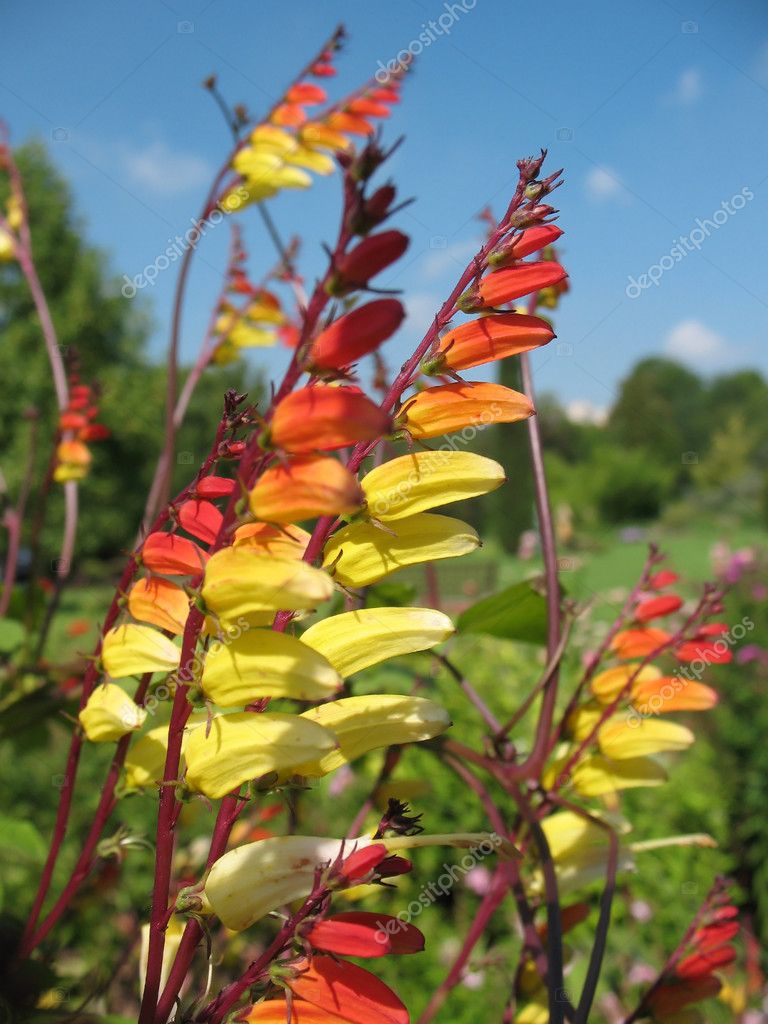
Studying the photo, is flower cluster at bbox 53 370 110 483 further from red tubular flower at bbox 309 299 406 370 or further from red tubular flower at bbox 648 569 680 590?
red tubular flower at bbox 309 299 406 370

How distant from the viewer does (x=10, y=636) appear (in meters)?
1.22

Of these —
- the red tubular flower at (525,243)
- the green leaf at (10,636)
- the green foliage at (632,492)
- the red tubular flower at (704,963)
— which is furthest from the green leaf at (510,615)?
the green foliage at (632,492)

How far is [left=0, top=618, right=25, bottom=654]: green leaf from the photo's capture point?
1202 millimetres

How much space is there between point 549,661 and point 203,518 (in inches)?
18.3

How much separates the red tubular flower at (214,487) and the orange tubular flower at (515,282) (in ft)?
0.62

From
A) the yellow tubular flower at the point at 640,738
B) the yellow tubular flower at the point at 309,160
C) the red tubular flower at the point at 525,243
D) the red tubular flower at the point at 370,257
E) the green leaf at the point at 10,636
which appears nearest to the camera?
the red tubular flower at the point at 370,257

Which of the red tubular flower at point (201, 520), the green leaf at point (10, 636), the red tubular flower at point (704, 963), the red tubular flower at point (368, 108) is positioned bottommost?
the green leaf at point (10, 636)

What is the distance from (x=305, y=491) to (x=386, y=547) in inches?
4.7

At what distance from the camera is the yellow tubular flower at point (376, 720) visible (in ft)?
1.61

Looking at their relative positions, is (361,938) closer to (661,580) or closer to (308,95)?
(661,580)

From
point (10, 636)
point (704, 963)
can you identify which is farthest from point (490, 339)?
point (10, 636)

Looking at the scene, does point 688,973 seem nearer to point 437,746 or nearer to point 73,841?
point 437,746

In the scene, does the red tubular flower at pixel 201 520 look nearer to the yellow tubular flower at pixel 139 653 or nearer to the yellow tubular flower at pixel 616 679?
the yellow tubular flower at pixel 139 653

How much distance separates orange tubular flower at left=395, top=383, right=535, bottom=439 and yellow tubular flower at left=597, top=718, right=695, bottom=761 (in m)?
0.43
